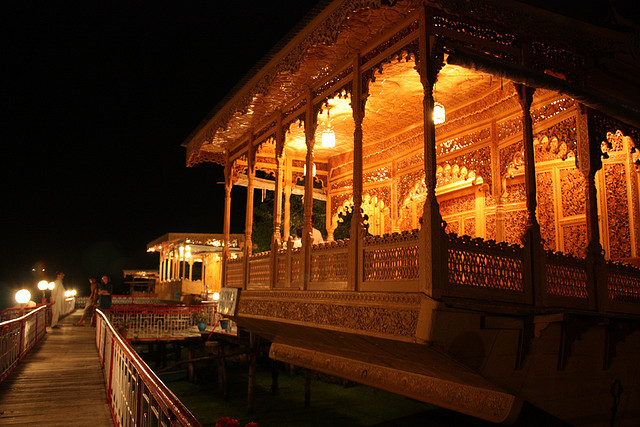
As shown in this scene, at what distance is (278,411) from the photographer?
1389cm

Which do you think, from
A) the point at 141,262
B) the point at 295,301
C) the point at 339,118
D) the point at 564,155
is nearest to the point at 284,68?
the point at 339,118

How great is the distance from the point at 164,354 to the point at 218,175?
34.3 meters

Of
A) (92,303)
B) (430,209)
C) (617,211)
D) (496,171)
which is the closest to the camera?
(430,209)

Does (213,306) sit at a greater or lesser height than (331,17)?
lesser

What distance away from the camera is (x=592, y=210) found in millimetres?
7156

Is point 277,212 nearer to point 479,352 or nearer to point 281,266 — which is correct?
point 281,266

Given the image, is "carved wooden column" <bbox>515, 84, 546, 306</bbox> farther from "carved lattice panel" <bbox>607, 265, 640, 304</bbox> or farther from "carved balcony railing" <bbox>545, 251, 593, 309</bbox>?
"carved lattice panel" <bbox>607, 265, 640, 304</bbox>

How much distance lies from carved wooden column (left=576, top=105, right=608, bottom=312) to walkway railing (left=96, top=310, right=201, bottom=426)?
557 centimetres

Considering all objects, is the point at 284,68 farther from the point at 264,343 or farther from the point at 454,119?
the point at 264,343

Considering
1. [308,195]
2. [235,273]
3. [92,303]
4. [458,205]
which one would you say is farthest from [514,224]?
[92,303]

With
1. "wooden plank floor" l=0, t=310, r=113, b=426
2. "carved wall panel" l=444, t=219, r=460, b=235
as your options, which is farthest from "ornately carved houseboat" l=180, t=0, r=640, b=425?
"wooden plank floor" l=0, t=310, r=113, b=426

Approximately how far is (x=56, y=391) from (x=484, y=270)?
21.5ft

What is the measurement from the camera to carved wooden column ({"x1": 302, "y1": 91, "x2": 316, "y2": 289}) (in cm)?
830

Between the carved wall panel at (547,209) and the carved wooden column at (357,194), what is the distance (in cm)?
452
